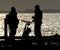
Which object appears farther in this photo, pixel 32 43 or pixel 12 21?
pixel 12 21

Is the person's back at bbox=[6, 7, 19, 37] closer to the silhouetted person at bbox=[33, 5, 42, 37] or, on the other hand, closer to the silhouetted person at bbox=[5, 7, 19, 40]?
the silhouetted person at bbox=[5, 7, 19, 40]

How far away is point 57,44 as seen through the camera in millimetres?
12891

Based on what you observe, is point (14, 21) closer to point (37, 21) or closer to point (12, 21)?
point (12, 21)

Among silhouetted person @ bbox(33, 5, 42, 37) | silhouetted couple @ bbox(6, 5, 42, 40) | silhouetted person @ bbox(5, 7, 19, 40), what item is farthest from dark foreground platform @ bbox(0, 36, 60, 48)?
silhouetted person @ bbox(5, 7, 19, 40)

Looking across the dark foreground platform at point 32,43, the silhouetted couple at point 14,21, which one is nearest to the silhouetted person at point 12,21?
the silhouetted couple at point 14,21

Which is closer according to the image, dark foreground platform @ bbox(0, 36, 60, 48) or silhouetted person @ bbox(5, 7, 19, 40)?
dark foreground platform @ bbox(0, 36, 60, 48)

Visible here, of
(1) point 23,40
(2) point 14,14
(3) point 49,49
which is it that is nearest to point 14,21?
(2) point 14,14

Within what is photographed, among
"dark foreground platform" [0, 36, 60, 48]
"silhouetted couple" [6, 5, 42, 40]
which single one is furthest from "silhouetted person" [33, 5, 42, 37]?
"dark foreground platform" [0, 36, 60, 48]

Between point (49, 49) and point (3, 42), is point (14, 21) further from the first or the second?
point (49, 49)

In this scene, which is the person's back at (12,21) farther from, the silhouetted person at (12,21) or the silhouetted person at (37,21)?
the silhouetted person at (37,21)

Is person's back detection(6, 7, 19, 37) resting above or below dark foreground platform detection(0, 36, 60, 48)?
above

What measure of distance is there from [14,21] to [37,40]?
1.44m

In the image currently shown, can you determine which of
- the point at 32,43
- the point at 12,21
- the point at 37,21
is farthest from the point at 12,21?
the point at 32,43

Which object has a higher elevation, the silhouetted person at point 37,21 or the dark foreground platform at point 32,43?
the silhouetted person at point 37,21
